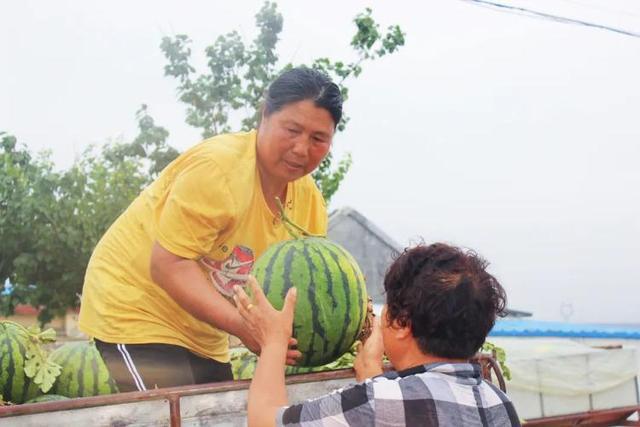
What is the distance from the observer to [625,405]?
7.82 m

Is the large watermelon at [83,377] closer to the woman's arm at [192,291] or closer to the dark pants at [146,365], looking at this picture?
the dark pants at [146,365]

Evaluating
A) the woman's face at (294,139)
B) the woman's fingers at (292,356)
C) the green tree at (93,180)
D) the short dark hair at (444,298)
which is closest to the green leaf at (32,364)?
the woman's fingers at (292,356)

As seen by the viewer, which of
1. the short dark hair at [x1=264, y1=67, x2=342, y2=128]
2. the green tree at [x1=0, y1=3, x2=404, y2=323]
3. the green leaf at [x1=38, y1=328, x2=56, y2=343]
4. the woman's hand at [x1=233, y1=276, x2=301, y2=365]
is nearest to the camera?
the woman's hand at [x1=233, y1=276, x2=301, y2=365]

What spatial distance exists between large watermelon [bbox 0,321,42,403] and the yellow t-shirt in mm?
223

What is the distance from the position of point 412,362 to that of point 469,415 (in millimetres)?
191

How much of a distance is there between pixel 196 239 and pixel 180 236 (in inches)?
2.1

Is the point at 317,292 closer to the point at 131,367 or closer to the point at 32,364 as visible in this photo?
the point at 131,367

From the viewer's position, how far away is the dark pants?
285cm

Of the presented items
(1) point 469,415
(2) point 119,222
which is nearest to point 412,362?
(1) point 469,415

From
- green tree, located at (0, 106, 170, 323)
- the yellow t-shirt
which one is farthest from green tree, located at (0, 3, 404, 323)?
the yellow t-shirt

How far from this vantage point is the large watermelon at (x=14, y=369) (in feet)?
9.32

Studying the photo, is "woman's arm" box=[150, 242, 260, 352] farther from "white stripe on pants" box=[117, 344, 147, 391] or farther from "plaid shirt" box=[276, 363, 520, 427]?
"plaid shirt" box=[276, 363, 520, 427]

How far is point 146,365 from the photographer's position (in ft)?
9.37

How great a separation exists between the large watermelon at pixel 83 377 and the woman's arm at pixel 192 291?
1.73ft
